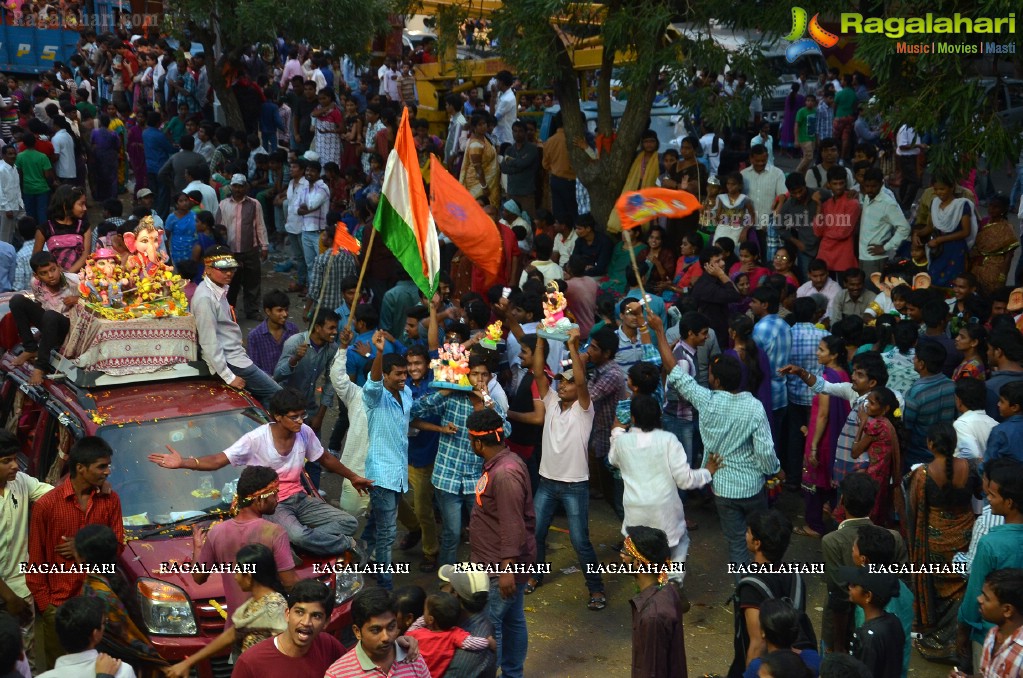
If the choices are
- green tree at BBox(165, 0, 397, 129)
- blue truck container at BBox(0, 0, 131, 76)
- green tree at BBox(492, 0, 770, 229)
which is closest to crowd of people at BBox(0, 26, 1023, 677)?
green tree at BBox(492, 0, 770, 229)

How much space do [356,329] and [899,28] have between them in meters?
5.49

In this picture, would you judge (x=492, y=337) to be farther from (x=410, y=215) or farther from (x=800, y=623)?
(x=800, y=623)

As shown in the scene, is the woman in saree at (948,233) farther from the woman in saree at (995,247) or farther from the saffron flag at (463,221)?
the saffron flag at (463,221)

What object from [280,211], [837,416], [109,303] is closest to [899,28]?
[837,416]

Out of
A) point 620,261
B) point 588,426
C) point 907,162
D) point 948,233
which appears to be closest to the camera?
point 588,426

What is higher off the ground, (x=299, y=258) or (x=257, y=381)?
(x=257, y=381)

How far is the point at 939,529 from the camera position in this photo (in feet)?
26.2

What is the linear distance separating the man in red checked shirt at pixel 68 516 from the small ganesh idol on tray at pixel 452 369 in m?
2.56

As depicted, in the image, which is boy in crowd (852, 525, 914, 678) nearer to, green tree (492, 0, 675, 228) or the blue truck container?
green tree (492, 0, 675, 228)

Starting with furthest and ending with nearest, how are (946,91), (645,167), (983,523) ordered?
(645,167)
(946,91)
(983,523)

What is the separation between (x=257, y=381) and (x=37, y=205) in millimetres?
9797

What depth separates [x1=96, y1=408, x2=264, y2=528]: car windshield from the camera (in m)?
7.68

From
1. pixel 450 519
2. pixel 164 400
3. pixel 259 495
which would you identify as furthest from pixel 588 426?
pixel 164 400

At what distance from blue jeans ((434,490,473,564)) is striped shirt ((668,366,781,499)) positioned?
71.3 inches
